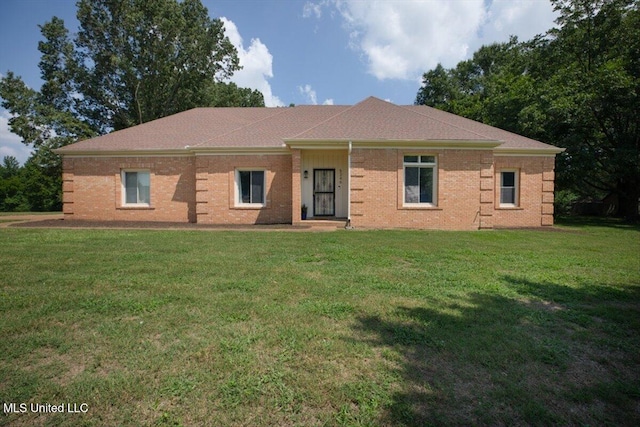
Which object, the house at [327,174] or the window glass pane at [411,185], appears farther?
the window glass pane at [411,185]

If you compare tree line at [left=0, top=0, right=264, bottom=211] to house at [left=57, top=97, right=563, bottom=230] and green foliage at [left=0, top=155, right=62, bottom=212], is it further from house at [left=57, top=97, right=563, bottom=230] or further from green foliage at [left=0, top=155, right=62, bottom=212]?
house at [left=57, top=97, right=563, bottom=230]

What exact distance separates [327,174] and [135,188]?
948 cm

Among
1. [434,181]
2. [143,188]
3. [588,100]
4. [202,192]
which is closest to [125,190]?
[143,188]

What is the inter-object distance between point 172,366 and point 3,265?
6070 mm

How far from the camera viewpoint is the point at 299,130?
15586 mm

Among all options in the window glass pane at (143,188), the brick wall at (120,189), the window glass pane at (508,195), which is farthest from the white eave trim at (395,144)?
the window glass pane at (143,188)

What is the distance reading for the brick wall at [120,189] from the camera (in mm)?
14992

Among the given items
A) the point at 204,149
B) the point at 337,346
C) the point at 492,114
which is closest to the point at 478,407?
the point at 337,346

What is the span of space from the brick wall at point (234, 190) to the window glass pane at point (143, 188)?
3.07 metres

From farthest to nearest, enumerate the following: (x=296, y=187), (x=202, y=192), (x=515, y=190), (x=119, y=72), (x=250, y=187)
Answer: (x=119, y=72), (x=515, y=190), (x=250, y=187), (x=202, y=192), (x=296, y=187)

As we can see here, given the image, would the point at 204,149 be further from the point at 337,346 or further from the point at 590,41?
the point at 590,41

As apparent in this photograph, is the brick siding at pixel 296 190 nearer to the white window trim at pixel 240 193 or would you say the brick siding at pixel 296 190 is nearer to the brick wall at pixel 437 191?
the brick wall at pixel 437 191

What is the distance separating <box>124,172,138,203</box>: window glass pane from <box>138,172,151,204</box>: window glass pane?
0.54ft

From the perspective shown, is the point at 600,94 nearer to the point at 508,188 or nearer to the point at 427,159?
the point at 508,188
